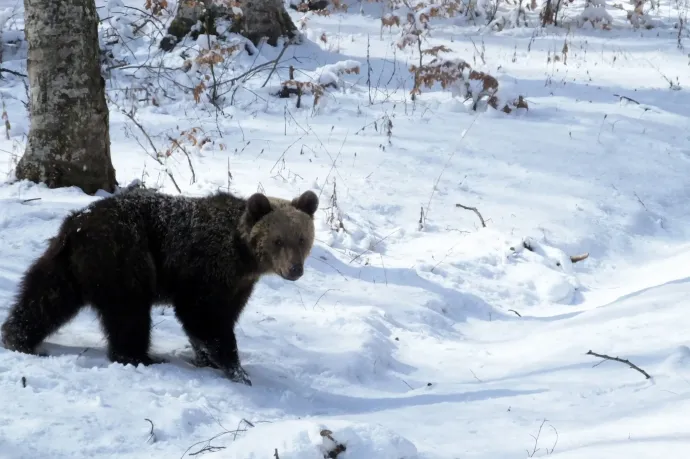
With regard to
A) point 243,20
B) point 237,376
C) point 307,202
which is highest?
point 243,20

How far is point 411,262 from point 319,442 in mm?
5026

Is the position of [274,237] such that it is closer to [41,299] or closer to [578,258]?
[41,299]

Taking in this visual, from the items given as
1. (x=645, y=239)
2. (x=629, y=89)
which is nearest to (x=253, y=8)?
(x=629, y=89)

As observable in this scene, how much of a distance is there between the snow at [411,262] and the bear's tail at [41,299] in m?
0.25

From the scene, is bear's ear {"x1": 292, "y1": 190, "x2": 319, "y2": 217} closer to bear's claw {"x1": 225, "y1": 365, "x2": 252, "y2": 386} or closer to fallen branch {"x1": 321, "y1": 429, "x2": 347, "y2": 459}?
bear's claw {"x1": 225, "y1": 365, "x2": 252, "y2": 386}

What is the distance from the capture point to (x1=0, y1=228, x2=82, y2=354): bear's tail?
495 centimetres

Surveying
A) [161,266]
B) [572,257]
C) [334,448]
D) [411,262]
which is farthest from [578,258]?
[334,448]

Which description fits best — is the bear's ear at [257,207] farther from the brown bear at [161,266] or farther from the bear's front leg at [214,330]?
the bear's front leg at [214,330]

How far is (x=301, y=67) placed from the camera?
46.6ft

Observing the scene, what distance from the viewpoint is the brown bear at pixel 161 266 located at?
16.3 feet

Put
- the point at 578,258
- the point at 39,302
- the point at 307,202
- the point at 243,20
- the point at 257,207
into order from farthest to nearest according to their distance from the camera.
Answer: the point at 243,20, the point at 578,258, the point at 307,202, the point at 257,207, the point at 39,302

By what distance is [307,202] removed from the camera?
19.0ft

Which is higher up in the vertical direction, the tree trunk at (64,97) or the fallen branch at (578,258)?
the tree trunk at (64,97)

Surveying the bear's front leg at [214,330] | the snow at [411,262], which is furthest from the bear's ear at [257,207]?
the snow at [411,262]
